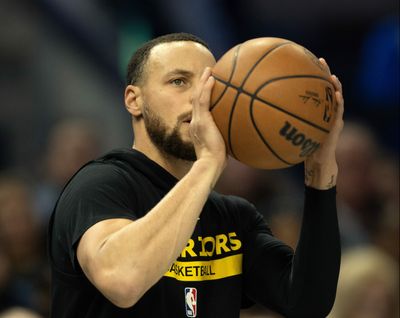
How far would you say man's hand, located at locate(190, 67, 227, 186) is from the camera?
13.1 ft

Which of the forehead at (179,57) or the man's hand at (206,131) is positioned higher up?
the forehead at (179,57)

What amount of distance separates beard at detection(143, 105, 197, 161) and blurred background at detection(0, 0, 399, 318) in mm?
4110

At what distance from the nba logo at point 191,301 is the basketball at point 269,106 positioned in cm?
64

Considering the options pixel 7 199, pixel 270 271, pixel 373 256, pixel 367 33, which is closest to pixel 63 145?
pixel 7 199

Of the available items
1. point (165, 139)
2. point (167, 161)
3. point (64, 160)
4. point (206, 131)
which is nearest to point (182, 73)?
point (165, 139)

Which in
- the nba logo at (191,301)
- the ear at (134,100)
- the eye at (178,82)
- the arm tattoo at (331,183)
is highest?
the eye at (178,82)

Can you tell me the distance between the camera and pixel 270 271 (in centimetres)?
458

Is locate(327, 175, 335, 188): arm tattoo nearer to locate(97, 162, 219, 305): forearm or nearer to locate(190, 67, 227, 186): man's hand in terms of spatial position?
locate(190, 67, 227, 186): man's hand

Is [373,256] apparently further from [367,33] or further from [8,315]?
[367,33]

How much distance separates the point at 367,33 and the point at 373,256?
6280 mm

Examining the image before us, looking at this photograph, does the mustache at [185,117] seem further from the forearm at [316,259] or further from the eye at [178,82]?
A: the forearm at [316,259]

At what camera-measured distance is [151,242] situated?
3703 mm

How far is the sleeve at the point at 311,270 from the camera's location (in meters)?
4.41

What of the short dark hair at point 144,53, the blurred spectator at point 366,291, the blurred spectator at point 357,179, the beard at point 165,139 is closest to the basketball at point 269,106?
the beard at point 165,139
